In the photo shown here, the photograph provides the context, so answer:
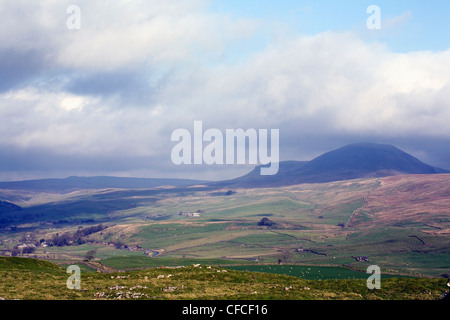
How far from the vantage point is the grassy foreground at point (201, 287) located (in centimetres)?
4269

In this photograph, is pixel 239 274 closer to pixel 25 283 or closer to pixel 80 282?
pixel 80 282

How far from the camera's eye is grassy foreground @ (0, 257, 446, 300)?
1681 inches

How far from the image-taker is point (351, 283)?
54281 millimetres

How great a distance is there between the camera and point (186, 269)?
63656 mm

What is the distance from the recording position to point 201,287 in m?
49.1
